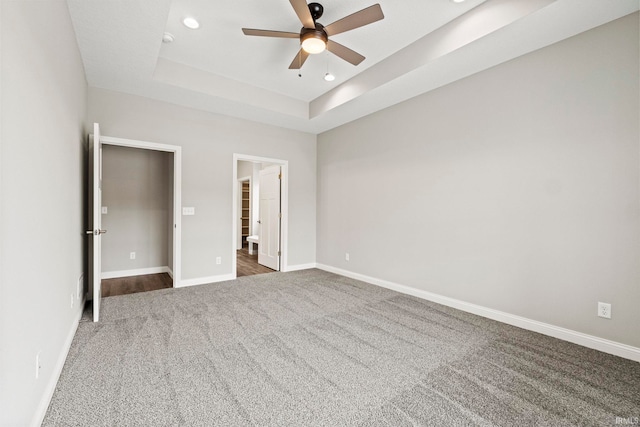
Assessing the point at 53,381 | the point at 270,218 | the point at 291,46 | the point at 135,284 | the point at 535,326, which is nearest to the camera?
the point at 53,381

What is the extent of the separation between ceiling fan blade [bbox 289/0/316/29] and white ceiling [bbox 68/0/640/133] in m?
0.38

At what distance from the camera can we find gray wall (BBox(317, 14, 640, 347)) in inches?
91.3

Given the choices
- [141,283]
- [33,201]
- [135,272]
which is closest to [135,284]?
[141,283]

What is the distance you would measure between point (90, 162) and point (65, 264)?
1.89 metres

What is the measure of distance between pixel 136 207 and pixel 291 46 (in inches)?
151

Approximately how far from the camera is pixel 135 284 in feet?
14.3

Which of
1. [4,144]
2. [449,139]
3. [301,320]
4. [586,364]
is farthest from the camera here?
[449,139]

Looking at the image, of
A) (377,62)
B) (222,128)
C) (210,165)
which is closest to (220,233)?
(210,165)

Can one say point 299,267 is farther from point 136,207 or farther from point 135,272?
point 136,207

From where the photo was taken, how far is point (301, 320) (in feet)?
9.85

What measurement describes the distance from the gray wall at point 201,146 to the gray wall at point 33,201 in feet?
4.57

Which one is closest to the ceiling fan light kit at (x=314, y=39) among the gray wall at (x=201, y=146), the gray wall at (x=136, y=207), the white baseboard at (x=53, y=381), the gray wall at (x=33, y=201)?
the gray wall at (x=33, y=201)

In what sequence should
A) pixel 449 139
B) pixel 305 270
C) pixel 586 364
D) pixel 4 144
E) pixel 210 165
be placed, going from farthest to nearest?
pixel 305 270
pixel 210 165
pixel 449 139
pixel 586 364
pixel 4 144

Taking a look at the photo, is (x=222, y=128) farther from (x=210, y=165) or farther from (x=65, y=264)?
(x=65, y=264)
